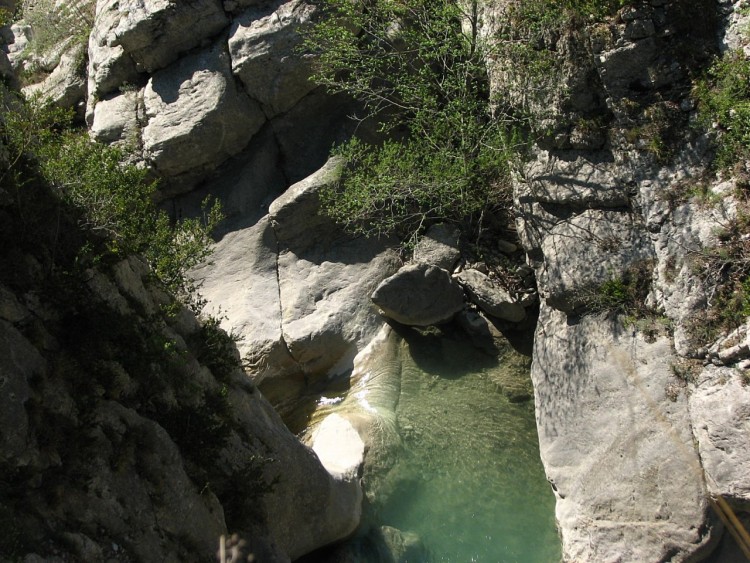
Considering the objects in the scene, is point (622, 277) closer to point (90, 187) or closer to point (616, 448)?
point (616, 448)

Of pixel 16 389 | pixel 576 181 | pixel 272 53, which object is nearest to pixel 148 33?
pixel 272 53

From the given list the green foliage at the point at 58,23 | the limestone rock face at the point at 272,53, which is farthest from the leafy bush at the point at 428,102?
the green foliage at the point at 58,23

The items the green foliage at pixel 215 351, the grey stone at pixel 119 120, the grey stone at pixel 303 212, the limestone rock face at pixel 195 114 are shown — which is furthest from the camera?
the grey stone at pixel 119 120

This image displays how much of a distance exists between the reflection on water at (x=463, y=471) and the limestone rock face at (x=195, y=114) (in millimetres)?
5648

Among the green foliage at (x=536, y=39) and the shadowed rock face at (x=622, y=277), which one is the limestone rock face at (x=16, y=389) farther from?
the green foliage at (x=536, y=39)

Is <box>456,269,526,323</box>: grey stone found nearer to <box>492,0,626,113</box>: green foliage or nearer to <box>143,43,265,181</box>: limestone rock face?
<box>492,0,626,113</box>: green foliage

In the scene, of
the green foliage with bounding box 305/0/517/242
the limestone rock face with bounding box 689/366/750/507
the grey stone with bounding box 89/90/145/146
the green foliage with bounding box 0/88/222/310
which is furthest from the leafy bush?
the limestone rock face with bounding box 689/366/750/507

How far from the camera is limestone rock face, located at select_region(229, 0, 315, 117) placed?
1370cm

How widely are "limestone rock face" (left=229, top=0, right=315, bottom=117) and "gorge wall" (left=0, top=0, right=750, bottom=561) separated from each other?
0.04m

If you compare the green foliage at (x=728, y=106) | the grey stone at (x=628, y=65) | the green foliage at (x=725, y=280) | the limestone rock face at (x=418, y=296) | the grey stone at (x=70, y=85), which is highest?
the grey stone at (x=70, y=85)

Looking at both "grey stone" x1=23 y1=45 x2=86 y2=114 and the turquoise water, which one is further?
"grey stone" x1=23 y1=45 x2=86 y2=114

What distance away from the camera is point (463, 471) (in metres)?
10.9

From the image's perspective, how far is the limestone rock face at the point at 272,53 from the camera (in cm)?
1370

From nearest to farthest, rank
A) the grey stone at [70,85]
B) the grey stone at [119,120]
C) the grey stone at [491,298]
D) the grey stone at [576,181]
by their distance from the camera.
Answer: the grey stone at [576,181], the grey stone at [491,298], the grey stone at [119,120], the grey stone at [70,85]
